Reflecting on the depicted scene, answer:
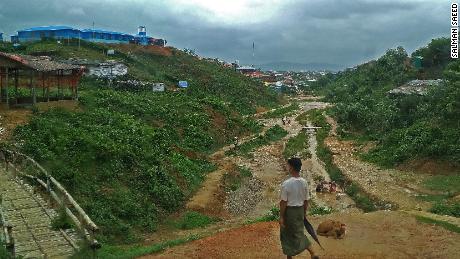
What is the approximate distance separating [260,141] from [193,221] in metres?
23.8

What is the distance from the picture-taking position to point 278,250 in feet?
35.6

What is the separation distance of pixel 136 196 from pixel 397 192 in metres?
13.4

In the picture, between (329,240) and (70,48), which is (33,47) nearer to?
(70,48)

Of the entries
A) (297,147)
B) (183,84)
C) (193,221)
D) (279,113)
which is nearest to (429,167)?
(297,147)

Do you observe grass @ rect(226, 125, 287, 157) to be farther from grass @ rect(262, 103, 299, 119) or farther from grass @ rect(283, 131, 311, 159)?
grass @ rect(262, 103, 299, 119)

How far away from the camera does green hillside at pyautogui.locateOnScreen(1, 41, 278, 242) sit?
18734 millimetres

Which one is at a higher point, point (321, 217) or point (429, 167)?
point (321, 217)

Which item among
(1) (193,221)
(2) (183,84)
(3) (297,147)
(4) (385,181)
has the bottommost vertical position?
(1) (193,221)

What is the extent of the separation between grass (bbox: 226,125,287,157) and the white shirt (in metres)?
Answer: 29.6

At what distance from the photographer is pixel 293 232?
8.66m

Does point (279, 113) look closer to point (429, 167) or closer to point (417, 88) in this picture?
point (417, 88)

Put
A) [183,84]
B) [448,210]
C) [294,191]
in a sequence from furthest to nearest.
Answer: [183,84]
[448,210]
[294,191]

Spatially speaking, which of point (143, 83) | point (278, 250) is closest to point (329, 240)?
point (278, 250)

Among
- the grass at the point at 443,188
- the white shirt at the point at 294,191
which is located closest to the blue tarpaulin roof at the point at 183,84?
the grass at the point at 443,188
